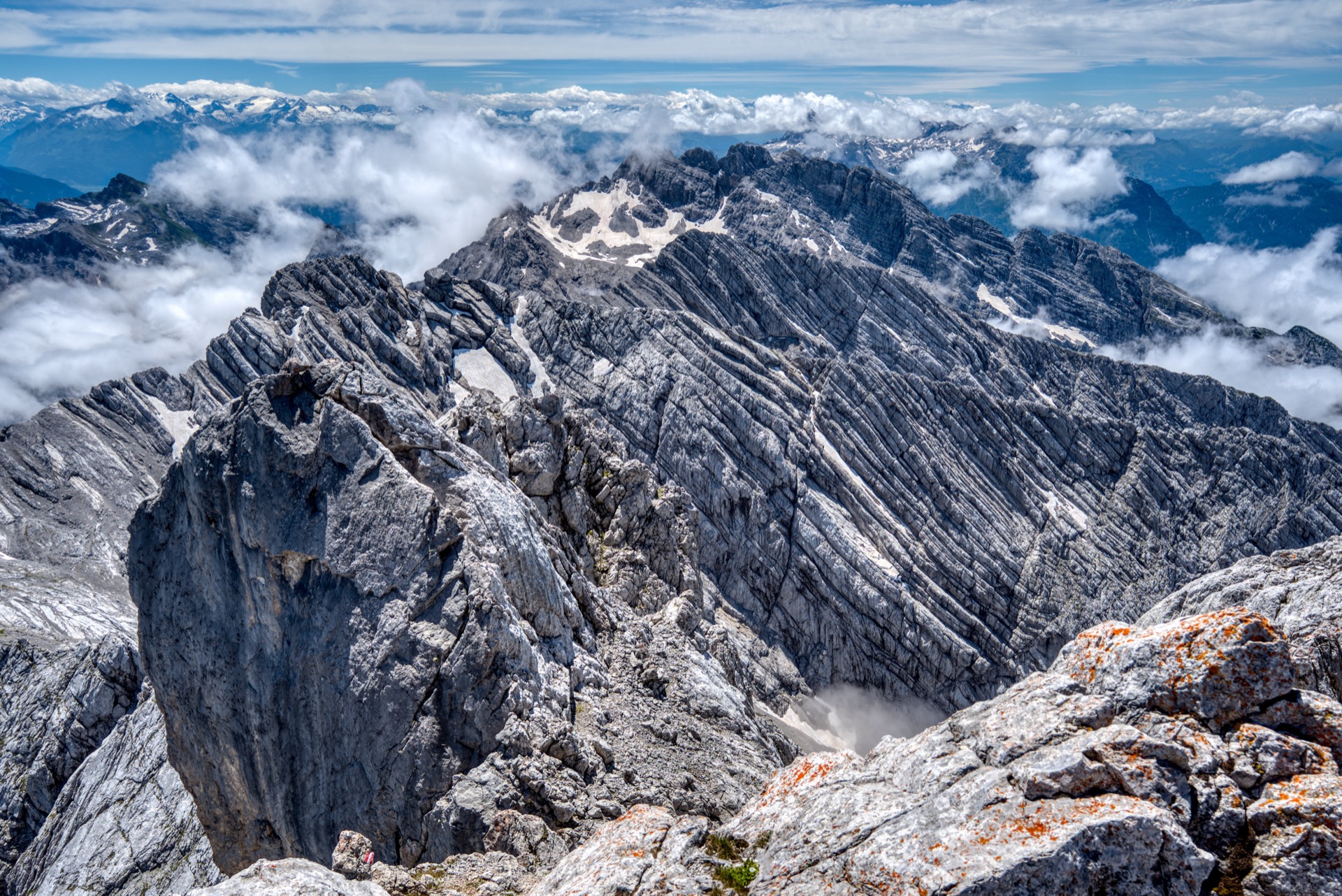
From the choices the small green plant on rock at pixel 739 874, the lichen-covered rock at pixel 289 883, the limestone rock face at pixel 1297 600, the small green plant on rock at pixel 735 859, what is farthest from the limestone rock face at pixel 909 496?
the lichen-covered rock at pixel 289 883

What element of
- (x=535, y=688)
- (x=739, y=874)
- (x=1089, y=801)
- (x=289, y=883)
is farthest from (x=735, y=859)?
(x=535, y=688)

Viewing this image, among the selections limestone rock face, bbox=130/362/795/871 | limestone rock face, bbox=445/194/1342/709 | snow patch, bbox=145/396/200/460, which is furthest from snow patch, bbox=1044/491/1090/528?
snow patch, bbox=145/396/200/460

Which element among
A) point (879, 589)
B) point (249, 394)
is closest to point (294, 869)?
point (249, 394)

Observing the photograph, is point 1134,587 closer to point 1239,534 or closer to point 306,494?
point 1239,534

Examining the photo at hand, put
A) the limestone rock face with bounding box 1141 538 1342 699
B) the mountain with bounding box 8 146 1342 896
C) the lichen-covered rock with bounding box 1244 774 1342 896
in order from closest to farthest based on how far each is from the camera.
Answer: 1. the lichen-covered rock with bounding box 1244 774 1342 896
2. the mountain with bounding box 8 146 1342 896
3. the limestone rock face with bounding box 1141 538 1342 699

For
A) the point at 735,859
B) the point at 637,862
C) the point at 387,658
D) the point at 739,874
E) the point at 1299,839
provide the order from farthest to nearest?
the point at 387,658 → the point at 637,862 → the point at 735,859 → the point at 739,874 → the point at 1299,839

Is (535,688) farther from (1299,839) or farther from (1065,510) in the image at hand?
(1065,510)

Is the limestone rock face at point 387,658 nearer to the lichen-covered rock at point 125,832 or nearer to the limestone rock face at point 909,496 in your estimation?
the lichen-covered rock at point 125,832

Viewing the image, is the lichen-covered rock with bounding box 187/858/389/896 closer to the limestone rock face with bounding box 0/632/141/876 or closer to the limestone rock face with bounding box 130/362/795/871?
the limestone rock face with bounding box 130/362/795/871
